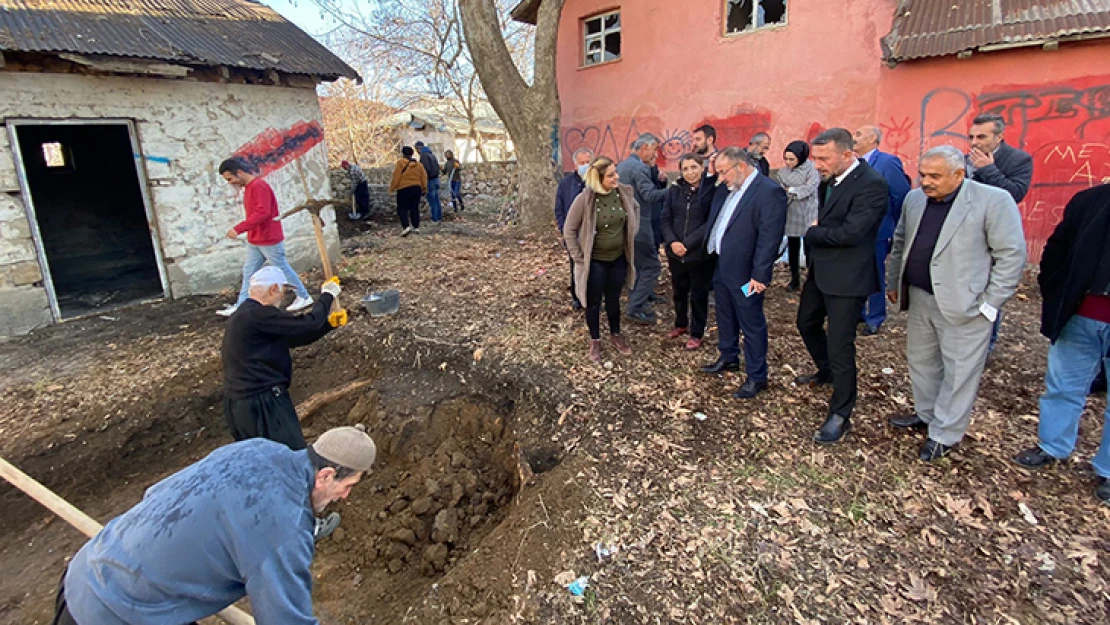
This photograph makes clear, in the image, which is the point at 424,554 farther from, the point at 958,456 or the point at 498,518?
the point at 958,456

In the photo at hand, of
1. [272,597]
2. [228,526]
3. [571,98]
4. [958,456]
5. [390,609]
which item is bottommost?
[390,609]

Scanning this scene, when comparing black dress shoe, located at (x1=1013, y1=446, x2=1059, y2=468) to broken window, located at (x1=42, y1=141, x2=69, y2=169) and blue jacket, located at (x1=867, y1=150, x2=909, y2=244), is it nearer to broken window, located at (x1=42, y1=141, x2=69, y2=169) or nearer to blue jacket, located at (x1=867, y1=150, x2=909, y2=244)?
blue jacket, located at (x1=867, y1=150, x2=909, y2=244)

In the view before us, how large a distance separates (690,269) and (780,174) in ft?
7.50

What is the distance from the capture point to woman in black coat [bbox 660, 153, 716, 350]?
16.2ft

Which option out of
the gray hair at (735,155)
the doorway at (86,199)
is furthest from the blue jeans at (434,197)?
the gray hair at (735,155)

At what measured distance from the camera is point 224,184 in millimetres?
8016

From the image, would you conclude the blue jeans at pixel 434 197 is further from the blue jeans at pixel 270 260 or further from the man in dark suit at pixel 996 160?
the man in dark suit at pixel 996 160

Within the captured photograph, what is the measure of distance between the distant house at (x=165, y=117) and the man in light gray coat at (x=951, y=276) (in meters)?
6.84

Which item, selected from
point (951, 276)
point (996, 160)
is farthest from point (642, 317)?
point (996, 160)

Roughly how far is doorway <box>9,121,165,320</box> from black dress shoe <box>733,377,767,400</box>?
32.9 feet

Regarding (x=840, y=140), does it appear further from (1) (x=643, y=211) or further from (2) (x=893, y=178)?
(1) (x=643, y=211)

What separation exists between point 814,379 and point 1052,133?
250 inches

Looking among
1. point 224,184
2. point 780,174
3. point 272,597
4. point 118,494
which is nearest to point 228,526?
point 272,597

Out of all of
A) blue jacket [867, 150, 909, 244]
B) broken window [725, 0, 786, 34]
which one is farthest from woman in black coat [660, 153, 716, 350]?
broken window [725, 0, 786, 34]
